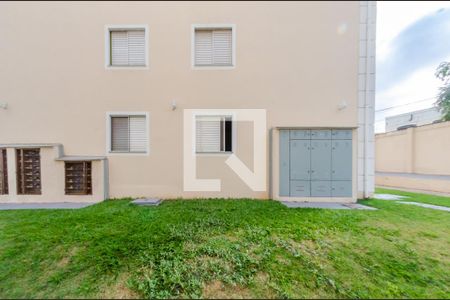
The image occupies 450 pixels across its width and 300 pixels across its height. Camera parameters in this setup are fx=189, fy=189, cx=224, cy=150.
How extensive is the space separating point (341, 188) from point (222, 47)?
18.8ft

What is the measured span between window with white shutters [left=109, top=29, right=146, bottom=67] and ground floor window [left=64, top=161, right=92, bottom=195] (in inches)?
133

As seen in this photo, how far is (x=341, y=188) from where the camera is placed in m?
5.64

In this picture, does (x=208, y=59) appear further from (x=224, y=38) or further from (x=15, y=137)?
(x=15, y=137)

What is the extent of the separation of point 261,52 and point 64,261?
6742 mm

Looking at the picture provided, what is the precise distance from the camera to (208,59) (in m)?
6.12

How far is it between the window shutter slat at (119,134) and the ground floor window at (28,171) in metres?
2.17

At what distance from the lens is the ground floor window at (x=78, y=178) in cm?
575

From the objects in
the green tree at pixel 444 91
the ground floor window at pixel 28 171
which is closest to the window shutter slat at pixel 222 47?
the green tree at pixel 444 91

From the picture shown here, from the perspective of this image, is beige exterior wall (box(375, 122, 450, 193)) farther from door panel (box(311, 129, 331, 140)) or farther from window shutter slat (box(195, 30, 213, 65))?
window shutter slat (box(195, 30, 213, 65))

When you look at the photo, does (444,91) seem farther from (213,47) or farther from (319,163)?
(213,47)

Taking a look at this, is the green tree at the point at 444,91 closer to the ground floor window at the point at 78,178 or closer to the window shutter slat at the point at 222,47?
the window shutter slat at the point at 222,47

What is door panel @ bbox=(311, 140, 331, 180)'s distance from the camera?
5.66 m

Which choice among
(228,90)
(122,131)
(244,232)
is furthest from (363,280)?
(122,131)

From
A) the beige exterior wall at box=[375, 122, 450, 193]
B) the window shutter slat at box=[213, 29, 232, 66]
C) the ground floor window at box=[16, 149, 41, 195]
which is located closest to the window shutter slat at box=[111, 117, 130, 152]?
the ground floor window at box=[16, 149, 41, 195]
